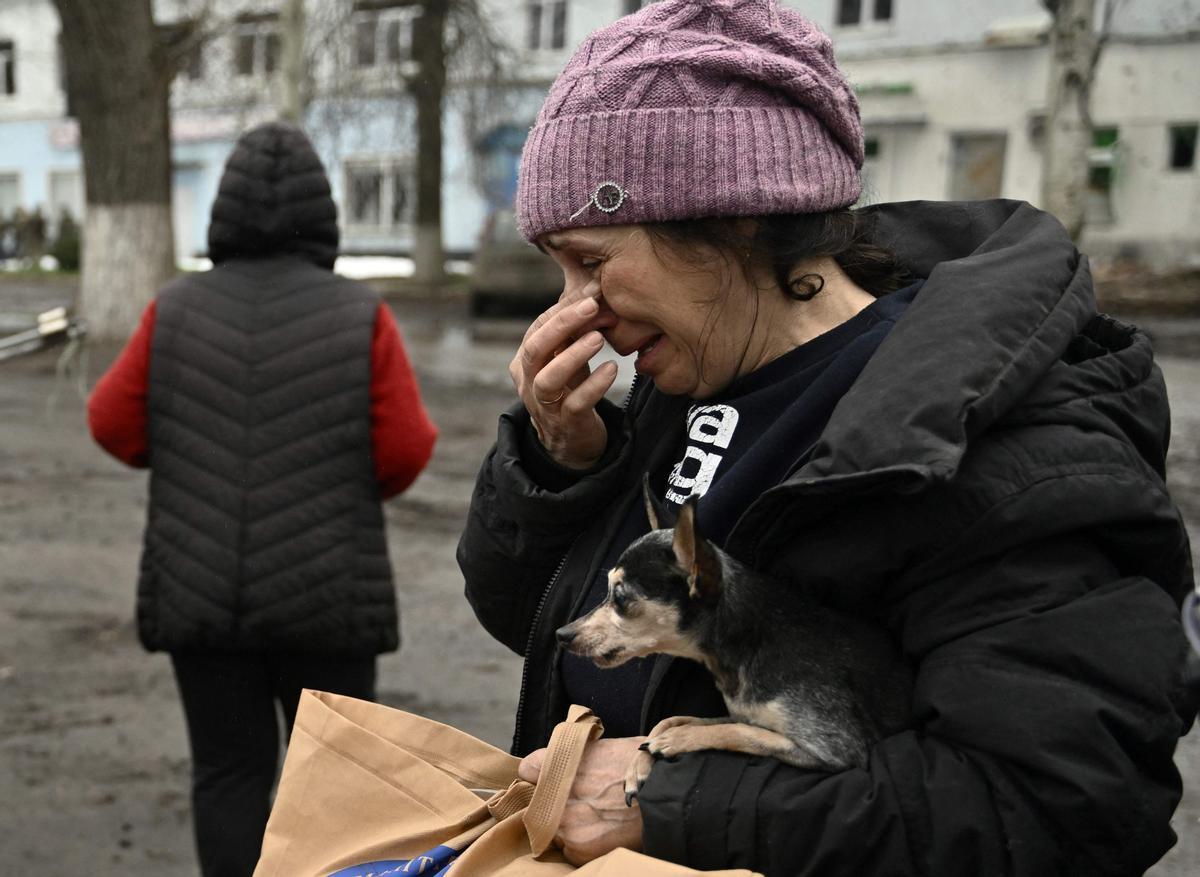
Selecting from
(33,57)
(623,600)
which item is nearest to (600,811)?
(623,600)

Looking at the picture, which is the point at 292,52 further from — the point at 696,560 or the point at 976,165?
the point at 696,560

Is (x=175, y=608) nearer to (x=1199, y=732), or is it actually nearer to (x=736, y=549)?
(x=736, y=549)

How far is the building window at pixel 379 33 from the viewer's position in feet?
73.6

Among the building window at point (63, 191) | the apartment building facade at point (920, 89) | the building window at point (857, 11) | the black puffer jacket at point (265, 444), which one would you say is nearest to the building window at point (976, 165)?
the apartment building facade at point (920, 89)

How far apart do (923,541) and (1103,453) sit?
0.23 meters

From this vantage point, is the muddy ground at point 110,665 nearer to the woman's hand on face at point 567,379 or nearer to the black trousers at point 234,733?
the black trousers at point 234,733

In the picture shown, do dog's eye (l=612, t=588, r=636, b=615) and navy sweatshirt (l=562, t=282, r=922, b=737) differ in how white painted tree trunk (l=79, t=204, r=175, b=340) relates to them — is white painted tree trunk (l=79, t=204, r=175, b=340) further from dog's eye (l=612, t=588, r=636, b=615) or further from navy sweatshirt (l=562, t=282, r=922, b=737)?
dog's eye (l=612, t=588, r=636, b=615)

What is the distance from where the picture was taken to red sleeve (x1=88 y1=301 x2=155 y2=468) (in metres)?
3.30

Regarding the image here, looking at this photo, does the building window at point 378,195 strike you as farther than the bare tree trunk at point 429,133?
Yes

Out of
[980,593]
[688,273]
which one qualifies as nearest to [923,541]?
[980,593]

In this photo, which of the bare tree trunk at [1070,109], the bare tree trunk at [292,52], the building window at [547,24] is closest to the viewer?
the bare tree trunk at [1070,109]

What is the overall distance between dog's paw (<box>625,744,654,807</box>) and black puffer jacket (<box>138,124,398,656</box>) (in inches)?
72.2

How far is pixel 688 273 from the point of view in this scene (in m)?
1.68

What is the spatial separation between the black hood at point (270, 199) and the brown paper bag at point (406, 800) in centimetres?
190
